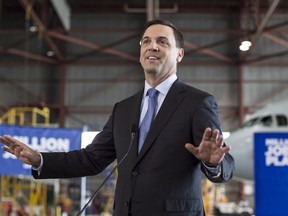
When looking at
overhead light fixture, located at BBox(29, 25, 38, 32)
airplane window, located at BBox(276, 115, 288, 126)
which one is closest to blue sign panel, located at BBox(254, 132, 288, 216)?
airplane window, located at BBox(276, 115, 288, 126)

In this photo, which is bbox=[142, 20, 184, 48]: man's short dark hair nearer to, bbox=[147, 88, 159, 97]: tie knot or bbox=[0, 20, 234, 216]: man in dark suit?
bbox=[0, 20, 234, 216]: man in dark suit

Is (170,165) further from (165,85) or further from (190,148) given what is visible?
(165,85)

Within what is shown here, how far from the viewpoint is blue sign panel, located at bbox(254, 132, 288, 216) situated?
4160mm

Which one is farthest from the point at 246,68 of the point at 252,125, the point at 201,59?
the point at 252,125

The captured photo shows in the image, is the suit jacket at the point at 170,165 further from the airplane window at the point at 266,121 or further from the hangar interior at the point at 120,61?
the hangar interior at the point at 120,61

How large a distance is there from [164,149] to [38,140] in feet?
16.1

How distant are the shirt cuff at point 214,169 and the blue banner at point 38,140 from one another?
4.78m

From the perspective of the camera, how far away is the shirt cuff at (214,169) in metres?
2.12

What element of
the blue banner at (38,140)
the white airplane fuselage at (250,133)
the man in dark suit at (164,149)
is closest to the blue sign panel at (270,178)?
the man in dark suit at (164,149)

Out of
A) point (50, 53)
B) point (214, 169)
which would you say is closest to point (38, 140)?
point (214, 169)

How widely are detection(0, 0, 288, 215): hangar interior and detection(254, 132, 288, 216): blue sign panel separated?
887 inches

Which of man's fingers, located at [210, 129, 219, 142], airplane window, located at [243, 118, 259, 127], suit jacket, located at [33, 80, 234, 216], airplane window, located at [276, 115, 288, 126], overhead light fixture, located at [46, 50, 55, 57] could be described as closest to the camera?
man's fingers, located at [210, 129, 219, 142]

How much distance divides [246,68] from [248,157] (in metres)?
17.4

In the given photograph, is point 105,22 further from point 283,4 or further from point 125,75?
point 283,4
